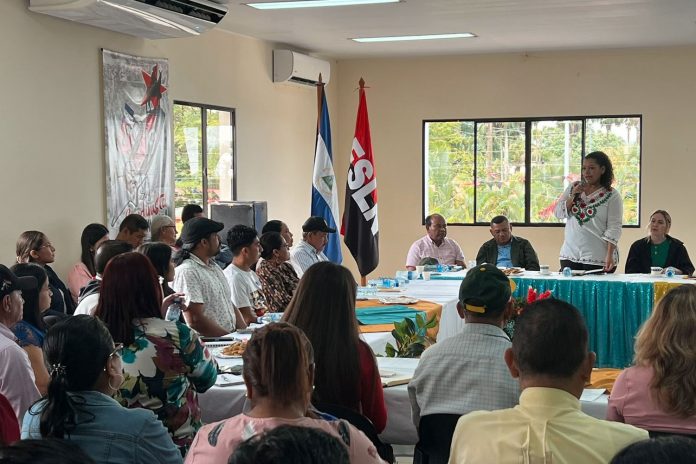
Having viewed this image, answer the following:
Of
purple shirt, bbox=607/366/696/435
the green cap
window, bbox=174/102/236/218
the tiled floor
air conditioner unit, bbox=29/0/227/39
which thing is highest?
air conditioner unit, bbox=29/0/227/39

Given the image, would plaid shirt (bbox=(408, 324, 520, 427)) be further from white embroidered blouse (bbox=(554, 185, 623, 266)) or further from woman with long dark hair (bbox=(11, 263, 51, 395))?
white embroidered blouse (bbox=(554, 185, 623, 266))

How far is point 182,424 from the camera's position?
313cm

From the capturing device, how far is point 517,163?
11.0 metres

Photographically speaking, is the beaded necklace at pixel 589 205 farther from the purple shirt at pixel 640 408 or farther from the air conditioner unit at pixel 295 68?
the purple shirt at pixel 640 408

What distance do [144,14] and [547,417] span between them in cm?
527

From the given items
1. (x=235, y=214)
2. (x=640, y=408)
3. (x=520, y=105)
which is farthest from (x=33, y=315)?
(x=520, y=105)

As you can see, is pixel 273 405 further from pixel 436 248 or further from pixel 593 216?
pixel 436 248

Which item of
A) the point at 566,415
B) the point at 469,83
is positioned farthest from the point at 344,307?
the point at 469,83

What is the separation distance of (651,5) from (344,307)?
5.71m

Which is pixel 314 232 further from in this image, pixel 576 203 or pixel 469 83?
pixel 469 83

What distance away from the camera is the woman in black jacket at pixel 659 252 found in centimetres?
777

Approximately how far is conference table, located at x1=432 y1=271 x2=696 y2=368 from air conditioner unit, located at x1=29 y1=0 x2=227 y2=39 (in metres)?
2.91

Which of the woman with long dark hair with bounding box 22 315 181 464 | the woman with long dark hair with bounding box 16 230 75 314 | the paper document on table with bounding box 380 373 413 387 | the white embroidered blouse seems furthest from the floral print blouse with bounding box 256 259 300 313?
the woman with long dark hair with bounding box 22 315 181 464

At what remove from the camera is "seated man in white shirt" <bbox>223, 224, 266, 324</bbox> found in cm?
548
